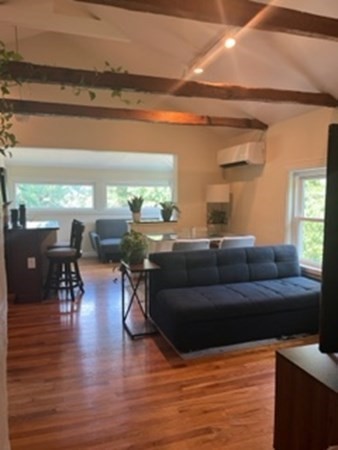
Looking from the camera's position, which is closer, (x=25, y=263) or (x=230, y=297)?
(x=230, y=297)

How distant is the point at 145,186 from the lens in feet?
29.1

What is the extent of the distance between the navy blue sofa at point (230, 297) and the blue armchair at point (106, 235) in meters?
3.86

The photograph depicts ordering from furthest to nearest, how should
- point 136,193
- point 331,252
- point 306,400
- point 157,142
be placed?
point 136,193 → point 157,142 → point 306,400 → point 331,252

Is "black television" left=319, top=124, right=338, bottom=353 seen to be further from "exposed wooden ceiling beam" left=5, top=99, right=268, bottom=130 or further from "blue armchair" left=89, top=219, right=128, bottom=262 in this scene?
"blue armchair" left=89, top=219, right=128, bottom=262

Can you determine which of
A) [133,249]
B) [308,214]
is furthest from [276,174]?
[133,249]

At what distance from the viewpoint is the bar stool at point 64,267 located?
483 centimetres

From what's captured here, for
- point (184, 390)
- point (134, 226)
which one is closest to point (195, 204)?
point (134, 226)

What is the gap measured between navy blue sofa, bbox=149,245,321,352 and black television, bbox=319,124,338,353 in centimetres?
175

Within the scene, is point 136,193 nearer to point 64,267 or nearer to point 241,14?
point 64,267

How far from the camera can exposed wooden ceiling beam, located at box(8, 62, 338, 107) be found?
3.28 metres

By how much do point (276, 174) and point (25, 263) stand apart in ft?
12.5

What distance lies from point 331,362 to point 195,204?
5.48 m

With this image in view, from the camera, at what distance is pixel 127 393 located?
2547 millimetres

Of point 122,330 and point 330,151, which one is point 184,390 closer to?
point 122,330
